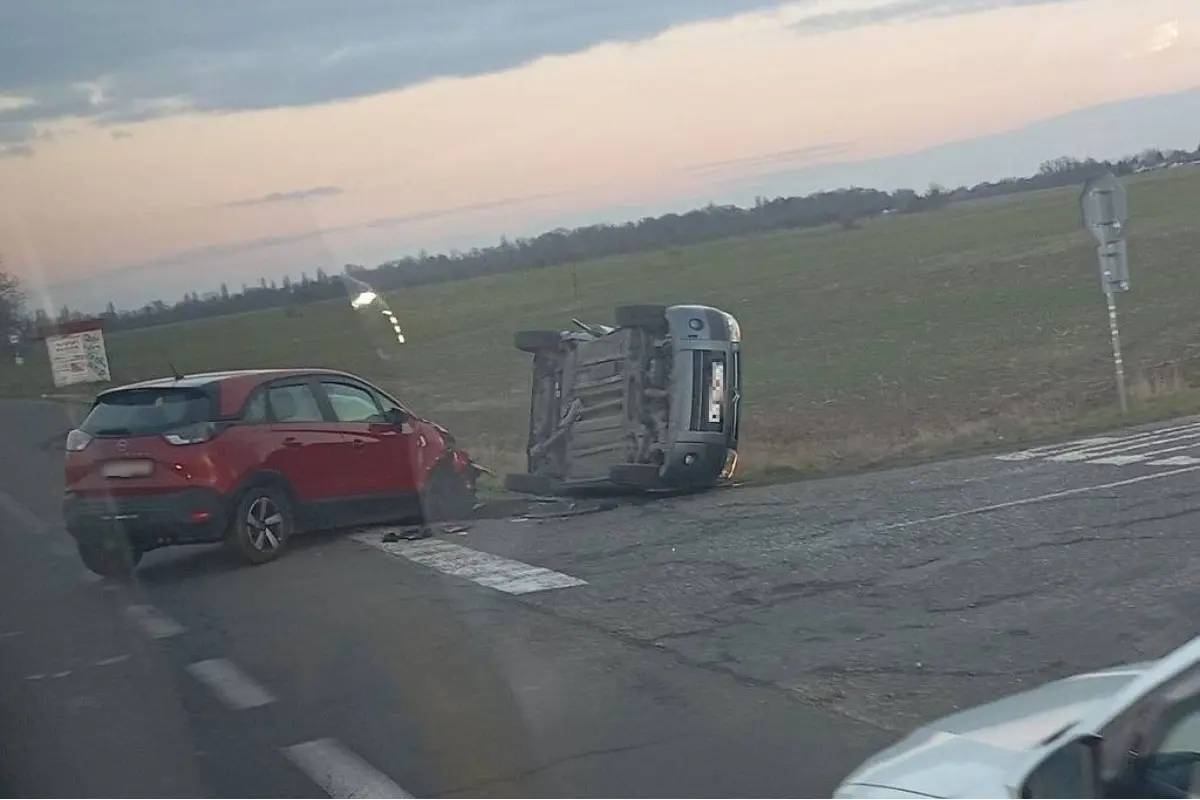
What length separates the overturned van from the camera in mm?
15164

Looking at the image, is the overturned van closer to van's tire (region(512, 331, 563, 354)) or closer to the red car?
van's tire (region(512, 331, 563, 354))

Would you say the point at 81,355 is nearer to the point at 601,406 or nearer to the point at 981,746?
the point at 601,406

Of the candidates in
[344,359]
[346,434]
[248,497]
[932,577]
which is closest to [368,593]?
[248,497]

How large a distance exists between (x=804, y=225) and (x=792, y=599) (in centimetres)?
4851

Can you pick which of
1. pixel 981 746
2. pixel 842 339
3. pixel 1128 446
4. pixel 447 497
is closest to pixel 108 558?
pixel 447 497

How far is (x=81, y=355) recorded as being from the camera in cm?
2567

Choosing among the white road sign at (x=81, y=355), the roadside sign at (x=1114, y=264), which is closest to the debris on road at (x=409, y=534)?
the roadside sign at (x=1114, y=264)

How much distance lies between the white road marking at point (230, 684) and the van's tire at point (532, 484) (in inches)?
297

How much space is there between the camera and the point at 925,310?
5069 centimetres

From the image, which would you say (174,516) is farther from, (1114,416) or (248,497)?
(1114,416)

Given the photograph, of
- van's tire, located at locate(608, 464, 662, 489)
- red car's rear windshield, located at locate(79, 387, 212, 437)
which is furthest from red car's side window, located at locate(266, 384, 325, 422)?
van's tire, located at locate(608, 464, 662, 489)

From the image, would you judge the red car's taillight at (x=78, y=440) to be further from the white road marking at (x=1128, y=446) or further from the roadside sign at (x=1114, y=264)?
the roadside sign at (x=1114, y=264)

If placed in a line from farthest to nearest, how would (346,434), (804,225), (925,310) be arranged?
(804,225), (925,310), (346,434)

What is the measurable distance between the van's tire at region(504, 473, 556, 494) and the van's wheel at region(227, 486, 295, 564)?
158 inches
